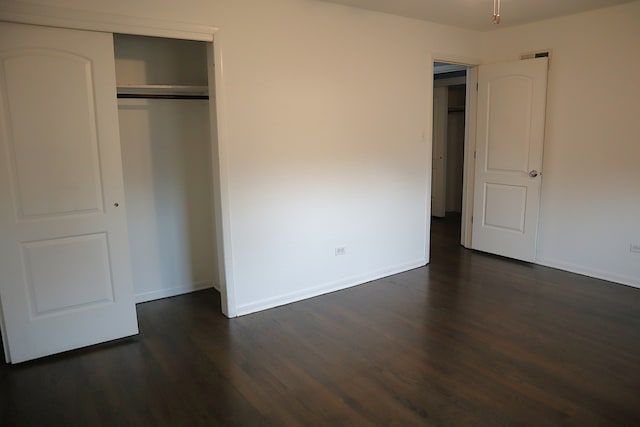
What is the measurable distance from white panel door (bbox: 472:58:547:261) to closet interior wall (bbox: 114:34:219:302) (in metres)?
3.15

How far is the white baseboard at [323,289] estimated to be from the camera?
3778mm

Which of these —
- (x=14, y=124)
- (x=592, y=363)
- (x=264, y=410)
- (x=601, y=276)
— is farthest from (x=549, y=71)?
(x=14, y=124)

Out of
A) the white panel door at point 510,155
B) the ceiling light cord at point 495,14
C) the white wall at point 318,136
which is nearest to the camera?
the ceiling light cord at point 495,14

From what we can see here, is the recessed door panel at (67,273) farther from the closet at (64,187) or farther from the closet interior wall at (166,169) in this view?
the closet interior wall at (166,169)

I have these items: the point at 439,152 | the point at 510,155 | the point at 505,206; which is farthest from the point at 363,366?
the point at 439,152

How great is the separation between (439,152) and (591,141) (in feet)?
10.6

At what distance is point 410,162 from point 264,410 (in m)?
3.05

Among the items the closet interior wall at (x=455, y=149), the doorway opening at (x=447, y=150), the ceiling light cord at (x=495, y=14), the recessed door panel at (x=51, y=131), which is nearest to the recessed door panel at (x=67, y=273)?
the recessed door panel at (x=51, y=131)

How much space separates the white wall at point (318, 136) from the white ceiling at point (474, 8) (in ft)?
0.46

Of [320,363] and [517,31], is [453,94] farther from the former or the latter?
[320,363]

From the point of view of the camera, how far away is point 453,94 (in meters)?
7.93

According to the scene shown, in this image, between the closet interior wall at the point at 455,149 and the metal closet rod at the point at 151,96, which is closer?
the metal closet rod at the point at 151,96

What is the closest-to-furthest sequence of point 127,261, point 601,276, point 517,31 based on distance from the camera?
1. point 127,261
2. point 601,276
3. point 517,31

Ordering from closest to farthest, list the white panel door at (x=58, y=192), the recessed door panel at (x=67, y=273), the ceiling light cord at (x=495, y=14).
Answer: the ceiling light cord at (x=495, y=14), the white panel door at (x=58, y=192), the recessed door panel at (x=67, y=273)
